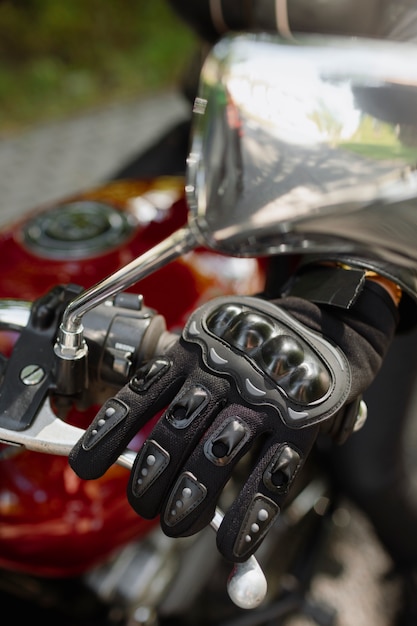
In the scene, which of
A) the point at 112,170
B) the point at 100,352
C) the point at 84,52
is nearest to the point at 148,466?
the point at 100,352

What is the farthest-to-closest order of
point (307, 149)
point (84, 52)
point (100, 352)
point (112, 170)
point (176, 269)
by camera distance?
point (84, 52) → point (112, 170) → point (176, 269) → point (100, 352) → point (307, 149)

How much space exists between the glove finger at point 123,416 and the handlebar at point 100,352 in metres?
0.02

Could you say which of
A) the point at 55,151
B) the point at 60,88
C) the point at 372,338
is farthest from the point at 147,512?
the point at 60,88

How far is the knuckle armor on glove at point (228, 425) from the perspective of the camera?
2.14 feet

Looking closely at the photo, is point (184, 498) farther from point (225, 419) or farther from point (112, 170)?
point (112, 170)

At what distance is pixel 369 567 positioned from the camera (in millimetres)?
1756

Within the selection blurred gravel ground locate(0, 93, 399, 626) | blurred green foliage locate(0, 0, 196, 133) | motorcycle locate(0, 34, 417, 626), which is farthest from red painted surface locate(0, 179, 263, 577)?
blurred green foliage locate(0, 0, 196, 133)

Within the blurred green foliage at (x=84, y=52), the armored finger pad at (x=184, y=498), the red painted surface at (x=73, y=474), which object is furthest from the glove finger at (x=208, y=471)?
the blurred green foliage at (x=84, y=52)

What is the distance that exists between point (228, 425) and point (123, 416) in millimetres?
105

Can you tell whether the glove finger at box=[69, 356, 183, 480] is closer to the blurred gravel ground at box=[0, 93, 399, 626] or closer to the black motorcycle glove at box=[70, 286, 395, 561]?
the black motorcycle glove at box=[70, 286, 395, 561]

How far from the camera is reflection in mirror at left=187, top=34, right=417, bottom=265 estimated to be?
0.59m

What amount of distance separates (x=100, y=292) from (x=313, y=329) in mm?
247

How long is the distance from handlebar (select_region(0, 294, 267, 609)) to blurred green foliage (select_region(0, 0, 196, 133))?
358 cm

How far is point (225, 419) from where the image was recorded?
670 millimetres
